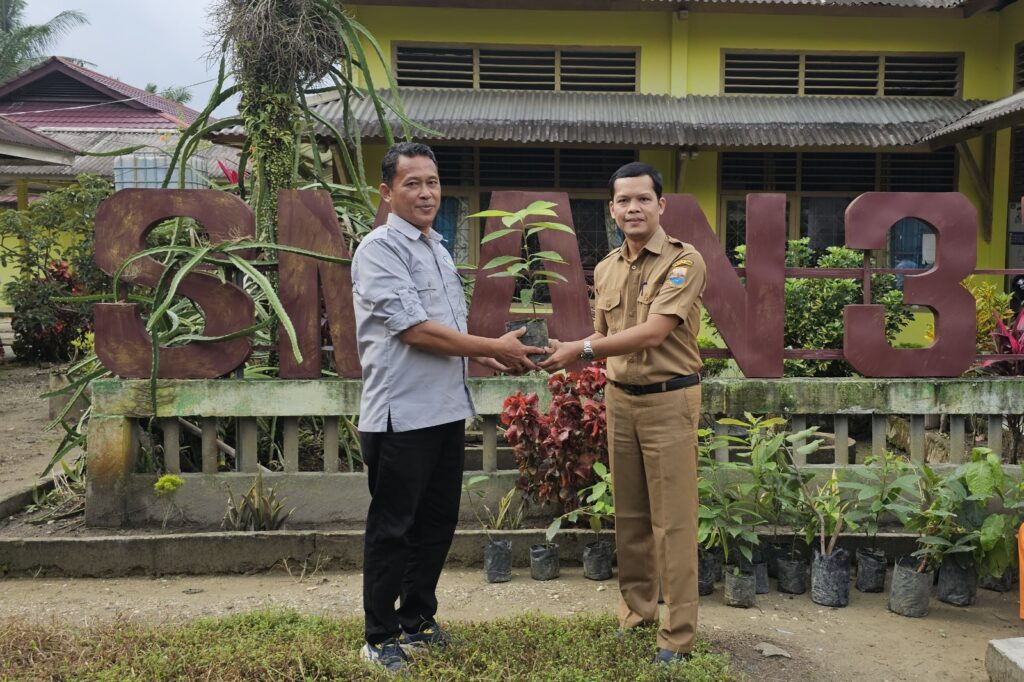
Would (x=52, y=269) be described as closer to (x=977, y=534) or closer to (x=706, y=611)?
(x=706, y=611)

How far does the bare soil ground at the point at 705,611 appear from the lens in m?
3.25

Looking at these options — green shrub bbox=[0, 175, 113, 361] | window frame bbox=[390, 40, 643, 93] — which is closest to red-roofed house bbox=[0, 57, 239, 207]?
green shrub bbox=[0, 175, 113, 361]

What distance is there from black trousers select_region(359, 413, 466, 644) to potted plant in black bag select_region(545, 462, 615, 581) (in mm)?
1039

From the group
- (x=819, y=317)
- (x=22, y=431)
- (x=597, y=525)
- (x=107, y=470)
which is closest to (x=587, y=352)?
(x=597, y=525)

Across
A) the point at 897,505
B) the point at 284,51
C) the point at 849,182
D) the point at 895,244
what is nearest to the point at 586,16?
the point at 849,182

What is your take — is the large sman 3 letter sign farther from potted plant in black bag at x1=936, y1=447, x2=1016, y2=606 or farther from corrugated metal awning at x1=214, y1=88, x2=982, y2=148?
corrugated metal awning at x1=214, y1=88, x2=982, y2=148

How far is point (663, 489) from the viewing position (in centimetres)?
303

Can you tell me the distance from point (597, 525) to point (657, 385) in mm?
1370

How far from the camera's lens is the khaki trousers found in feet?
9.84

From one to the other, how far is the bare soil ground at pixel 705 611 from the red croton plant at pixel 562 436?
0.46 m

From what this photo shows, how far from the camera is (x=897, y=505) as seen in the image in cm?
385

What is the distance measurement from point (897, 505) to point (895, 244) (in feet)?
26.5

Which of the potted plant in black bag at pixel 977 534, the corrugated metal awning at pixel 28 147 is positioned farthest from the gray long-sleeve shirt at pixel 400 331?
the corrugated metal awning at pixel 28 147

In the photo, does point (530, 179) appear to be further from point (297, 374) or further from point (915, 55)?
point (297, 374)
